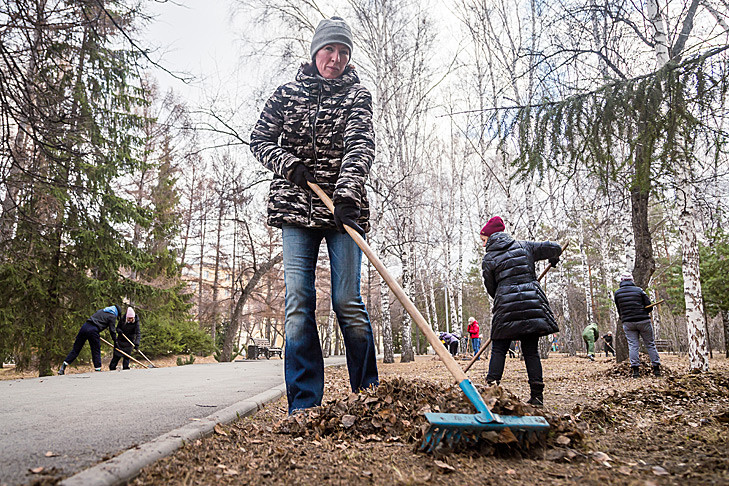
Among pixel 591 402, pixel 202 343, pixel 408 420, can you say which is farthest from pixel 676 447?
pixel 202 343

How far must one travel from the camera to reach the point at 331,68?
3.32 metres

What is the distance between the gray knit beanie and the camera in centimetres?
321

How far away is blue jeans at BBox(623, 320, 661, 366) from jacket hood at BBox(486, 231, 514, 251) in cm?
410

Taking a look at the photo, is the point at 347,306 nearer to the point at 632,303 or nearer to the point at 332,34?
the point at 332,34

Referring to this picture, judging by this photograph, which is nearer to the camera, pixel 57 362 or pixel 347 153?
pixel 347 153

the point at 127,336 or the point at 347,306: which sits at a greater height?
the point at 347,306

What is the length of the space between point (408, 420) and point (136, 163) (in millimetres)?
13150

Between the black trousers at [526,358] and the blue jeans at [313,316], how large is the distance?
66.2 inches

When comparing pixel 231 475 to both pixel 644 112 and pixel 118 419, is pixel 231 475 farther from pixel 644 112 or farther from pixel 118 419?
pixel 644 112

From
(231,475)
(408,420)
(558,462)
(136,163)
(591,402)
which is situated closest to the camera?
(231,475)

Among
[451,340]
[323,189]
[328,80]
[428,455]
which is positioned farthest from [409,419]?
[451,340]

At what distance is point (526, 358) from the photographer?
4117mm

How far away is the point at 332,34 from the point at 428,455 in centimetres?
270

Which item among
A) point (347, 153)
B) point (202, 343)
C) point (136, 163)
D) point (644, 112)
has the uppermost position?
point (136, 163)
